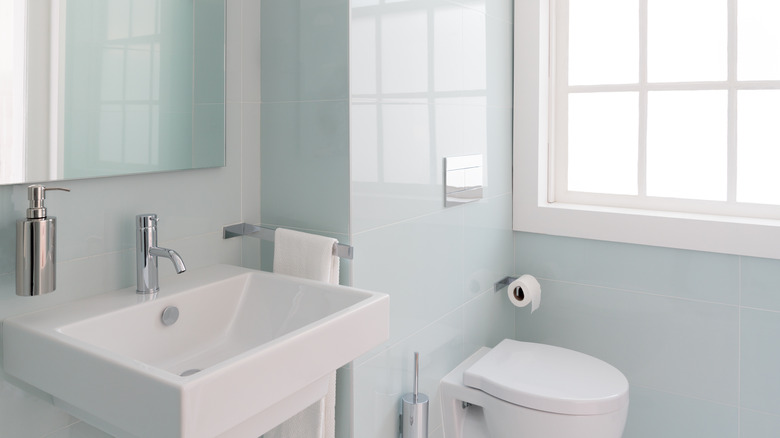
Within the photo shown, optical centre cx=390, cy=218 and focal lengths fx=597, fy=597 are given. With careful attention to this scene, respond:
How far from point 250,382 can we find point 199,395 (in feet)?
0.32

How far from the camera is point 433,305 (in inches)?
69.2

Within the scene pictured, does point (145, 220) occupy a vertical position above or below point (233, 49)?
below

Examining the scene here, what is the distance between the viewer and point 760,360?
1.88m

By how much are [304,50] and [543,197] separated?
3.85 ft

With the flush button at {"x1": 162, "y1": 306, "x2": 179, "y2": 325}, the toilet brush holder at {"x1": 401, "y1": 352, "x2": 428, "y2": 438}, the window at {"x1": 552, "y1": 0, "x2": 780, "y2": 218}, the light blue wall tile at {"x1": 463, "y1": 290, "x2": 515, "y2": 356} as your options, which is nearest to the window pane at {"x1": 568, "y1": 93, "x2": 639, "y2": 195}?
the window at {"x1": 552, "y1": 0, "x2": 780, "y2": 218}

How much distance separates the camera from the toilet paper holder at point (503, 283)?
218cm

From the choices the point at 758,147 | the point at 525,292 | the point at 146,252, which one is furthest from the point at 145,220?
the point at 758,147

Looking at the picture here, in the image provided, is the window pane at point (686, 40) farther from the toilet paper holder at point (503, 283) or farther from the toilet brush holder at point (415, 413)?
the toilet brush holder at point (415, 413)

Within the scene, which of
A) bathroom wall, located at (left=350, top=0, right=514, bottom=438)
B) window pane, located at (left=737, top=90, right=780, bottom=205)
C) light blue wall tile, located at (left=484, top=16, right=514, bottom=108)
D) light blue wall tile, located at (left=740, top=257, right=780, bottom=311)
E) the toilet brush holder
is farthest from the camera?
light blue wall tile, located at (left=484, top=16, right=514, bottom=108)

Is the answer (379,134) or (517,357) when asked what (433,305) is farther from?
(379,134)

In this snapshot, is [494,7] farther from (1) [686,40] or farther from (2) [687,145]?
(2) [687,145]

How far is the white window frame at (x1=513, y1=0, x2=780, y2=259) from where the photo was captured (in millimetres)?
1973

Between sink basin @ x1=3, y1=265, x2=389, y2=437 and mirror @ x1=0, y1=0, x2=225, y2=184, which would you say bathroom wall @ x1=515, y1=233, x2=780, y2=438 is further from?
mirror @ x1=0, y1=0, x2=225, y2=184

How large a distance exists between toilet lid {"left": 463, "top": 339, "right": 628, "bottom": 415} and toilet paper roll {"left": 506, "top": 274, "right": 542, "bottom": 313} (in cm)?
18
